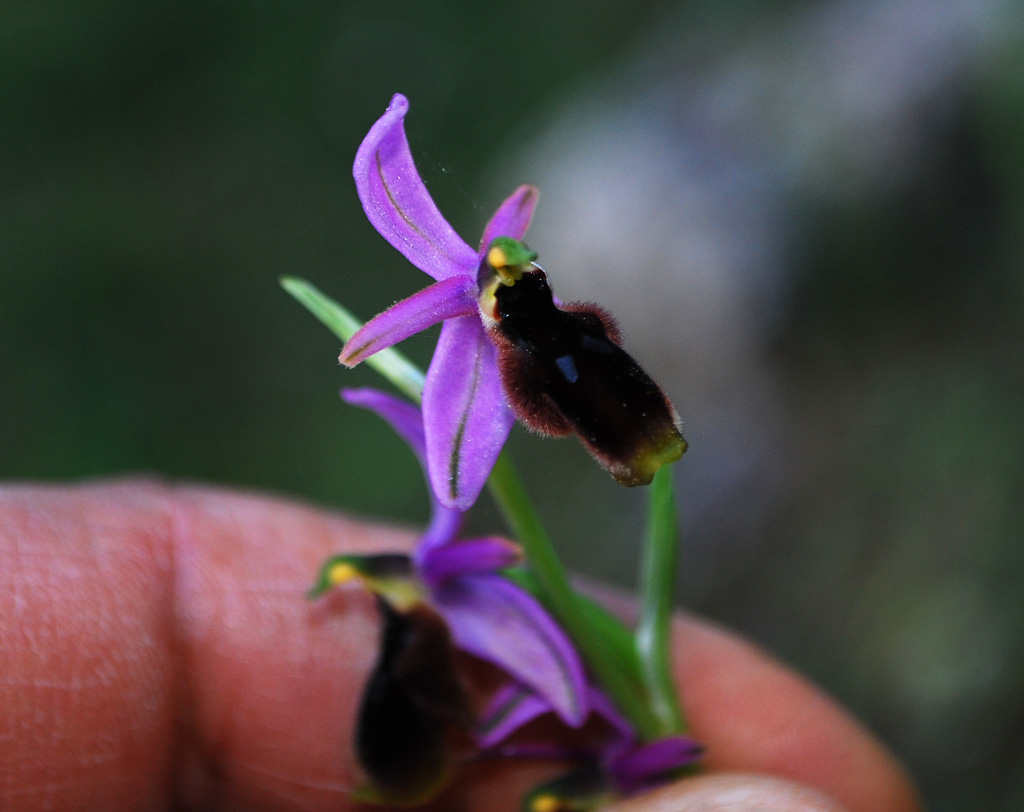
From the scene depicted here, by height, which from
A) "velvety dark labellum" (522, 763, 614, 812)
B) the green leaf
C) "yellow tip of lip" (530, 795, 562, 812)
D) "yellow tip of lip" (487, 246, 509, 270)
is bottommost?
"yellow tip of lip" (530, 795, 562, 812)

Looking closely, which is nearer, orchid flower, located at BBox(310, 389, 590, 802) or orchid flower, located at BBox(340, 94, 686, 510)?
orchid flower, located at BBox(340, 94, 686, 510)

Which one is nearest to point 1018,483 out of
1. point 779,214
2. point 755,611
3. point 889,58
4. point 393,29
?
point 755,611

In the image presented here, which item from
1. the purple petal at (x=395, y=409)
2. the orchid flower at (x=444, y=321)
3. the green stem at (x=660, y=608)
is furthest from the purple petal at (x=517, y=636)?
the orchid flower at (x=444, y=321)

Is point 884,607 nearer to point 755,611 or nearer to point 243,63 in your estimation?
point 755,611

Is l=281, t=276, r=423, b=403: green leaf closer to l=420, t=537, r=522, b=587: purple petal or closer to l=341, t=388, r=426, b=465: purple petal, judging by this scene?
l=341, t=388, r=426, b=465: purple petal

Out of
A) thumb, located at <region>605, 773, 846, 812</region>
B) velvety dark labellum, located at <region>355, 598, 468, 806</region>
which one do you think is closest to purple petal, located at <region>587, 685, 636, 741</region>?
thumb, located at <region>605, 773, 846, 812</region>

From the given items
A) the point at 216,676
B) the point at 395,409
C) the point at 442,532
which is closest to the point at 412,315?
the point at 395,409
